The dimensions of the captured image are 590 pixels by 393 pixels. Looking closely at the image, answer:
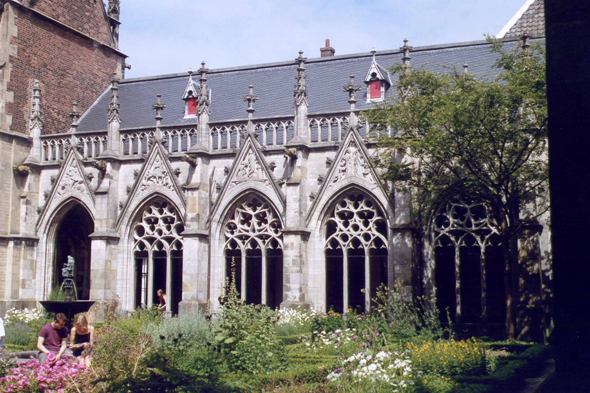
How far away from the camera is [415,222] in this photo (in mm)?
18141

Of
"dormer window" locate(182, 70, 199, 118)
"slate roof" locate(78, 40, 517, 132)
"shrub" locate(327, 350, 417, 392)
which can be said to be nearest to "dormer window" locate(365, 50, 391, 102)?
"slate roof" locate(78, 40, 517, 132)

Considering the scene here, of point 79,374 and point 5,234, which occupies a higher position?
point 5,234

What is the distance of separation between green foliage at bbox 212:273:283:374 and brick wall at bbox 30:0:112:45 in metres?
17.3

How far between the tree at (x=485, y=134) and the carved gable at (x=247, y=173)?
13.8 ft

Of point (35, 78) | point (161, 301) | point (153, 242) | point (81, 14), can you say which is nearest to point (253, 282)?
point (161, 301)

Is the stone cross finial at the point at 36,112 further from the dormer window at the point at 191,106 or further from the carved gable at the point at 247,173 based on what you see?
the carved gable at the point at 247,173

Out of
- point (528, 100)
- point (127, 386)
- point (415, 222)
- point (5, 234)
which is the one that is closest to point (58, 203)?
point (5, 234)

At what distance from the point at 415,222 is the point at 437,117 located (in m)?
3.67

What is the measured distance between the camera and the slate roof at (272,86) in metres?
22.5

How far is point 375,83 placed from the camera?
2198 centimetres

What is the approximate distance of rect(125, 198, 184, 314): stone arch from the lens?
21.0m

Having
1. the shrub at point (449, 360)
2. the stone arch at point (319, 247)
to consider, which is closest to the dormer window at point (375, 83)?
the stone arch at point (319, 247)

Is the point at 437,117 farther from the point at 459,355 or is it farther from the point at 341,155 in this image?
the point at 459,355

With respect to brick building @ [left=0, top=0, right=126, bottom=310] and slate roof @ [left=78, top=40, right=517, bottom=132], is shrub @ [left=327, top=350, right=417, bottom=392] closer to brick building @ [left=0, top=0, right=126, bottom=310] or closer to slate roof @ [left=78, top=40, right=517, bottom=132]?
slate roof @ [left=78, top=40, right=517, bottom=132]
